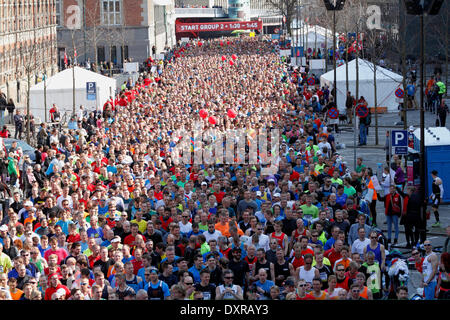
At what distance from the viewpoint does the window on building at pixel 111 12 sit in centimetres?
8669

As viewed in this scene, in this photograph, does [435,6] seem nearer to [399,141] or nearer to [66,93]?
[399,141]

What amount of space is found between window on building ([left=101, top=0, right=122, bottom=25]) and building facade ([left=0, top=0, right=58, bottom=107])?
42.1ft

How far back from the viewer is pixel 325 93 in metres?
40.7

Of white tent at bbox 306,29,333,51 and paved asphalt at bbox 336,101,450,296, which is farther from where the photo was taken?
white tent at bbox 306,29,333,51

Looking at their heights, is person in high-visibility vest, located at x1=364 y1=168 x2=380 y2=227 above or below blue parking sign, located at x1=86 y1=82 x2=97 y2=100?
below

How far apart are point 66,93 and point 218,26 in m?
84.0

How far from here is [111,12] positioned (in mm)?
87062

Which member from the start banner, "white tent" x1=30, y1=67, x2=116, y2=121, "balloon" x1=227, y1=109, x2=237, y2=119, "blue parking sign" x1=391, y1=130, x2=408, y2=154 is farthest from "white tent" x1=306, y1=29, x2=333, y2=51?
"blue parking sign" x1=391, y1=130, x2=408, y2=154

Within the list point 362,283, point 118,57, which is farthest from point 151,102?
point 118,57

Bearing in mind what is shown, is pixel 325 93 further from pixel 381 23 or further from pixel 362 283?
pixel 381 23

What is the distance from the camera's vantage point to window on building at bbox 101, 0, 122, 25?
284ft

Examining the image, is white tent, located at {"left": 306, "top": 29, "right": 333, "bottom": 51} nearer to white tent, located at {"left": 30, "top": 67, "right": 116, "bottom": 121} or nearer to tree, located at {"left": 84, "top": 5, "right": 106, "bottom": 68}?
tree, located at {"left": 84, "top": 5, "right": 106, "bottom": 68}

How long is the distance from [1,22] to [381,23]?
3353 cm
